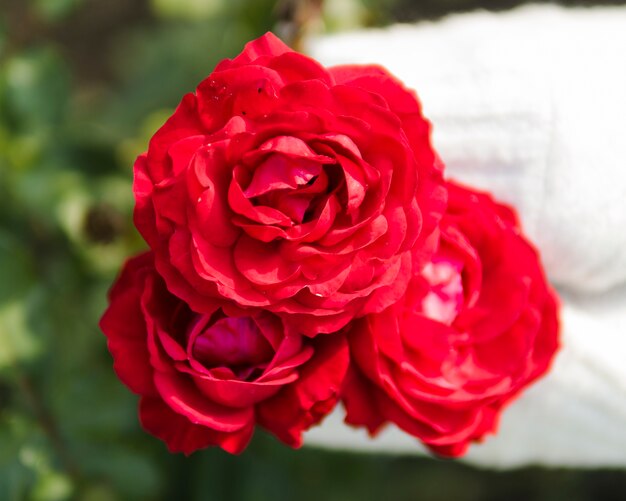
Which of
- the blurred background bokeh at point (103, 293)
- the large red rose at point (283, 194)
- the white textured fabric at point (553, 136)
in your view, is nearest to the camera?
the large red rose at point (283, 194)

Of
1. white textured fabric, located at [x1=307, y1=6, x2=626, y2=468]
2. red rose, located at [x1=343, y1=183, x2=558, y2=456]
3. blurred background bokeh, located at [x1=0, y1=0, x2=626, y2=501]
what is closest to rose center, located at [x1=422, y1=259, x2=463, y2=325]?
red rose, located at [x1=343, y1=183, x2=558, y2=456]

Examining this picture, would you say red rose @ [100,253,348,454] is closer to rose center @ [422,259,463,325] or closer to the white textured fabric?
rose center @ [422,259,463,325]

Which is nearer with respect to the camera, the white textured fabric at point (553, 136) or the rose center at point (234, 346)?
the rose center at point (234, 346)

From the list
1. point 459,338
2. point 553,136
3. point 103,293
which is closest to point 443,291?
point 459,338

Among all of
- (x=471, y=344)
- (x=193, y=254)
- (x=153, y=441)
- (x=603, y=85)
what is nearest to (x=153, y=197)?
(x=193, y=254)

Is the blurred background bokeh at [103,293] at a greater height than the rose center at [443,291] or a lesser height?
lesser

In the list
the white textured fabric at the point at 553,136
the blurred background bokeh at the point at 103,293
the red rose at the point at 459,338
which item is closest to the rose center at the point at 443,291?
the red rose at the point at 459,338

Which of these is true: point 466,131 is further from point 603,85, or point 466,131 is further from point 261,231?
point 261,231

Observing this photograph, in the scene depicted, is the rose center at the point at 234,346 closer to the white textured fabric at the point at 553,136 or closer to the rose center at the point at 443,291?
the rose center at the point at 443,291
